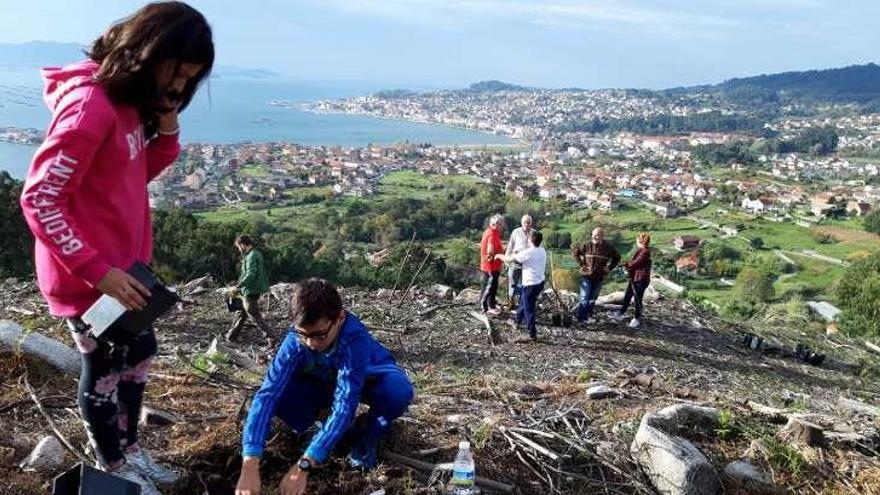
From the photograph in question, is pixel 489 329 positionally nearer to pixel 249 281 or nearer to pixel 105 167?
pixel 249 281

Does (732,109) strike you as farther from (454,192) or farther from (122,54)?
(122,54)

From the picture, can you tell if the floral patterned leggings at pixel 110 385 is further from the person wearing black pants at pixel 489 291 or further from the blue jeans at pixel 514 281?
the blue jeans at pixel 514 281

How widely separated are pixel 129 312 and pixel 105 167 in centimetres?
47

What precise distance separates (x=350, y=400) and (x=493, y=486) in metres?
0.83

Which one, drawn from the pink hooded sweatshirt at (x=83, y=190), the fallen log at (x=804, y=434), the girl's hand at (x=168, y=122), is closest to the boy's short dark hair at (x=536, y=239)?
the fallen log at (x=804, y=434)

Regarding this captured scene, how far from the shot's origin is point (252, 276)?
23.0 ft

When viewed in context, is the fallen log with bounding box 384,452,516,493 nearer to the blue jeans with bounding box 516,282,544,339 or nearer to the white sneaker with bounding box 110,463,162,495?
the white sneaker with bounding box 110,463,162,495

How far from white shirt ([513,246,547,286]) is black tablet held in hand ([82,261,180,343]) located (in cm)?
589

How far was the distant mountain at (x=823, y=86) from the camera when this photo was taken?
158 m

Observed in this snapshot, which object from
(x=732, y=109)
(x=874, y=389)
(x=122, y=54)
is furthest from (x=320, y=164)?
(x=732, y=109)

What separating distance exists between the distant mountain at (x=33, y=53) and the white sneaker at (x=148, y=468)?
13747 cm

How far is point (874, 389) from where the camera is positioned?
815cm

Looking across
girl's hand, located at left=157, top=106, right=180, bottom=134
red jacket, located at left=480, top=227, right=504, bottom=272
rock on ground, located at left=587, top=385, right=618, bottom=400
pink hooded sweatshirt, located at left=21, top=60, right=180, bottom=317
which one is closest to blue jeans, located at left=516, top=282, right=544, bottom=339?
red jacket, located at left=480, top=227, right=504, bottom=272

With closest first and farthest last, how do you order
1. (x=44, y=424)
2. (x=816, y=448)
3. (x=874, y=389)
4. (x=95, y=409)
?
(x=95, y=409) < (x=44, y=424) < (x=816, y=448) < (x=874, y=389)
